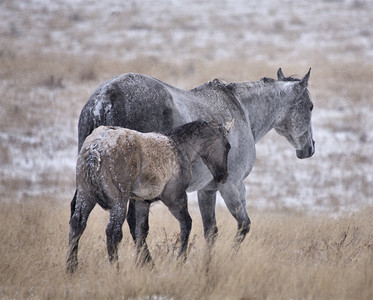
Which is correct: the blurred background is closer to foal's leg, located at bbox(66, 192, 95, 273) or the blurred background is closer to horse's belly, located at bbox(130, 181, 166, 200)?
foal's leg, located at bbox(66, 192, 95, 273)

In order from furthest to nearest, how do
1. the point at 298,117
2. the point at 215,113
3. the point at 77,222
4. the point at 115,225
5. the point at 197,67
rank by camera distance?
1. the point at 197,67
2. the point at 298,117
3. the point at 215,113
4. the point at 77,222
5. the point at 115,225

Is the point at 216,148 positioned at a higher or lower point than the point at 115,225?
higher

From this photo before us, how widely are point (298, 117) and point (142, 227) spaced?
308cm

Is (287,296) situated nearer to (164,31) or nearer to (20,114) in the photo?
(20,114)

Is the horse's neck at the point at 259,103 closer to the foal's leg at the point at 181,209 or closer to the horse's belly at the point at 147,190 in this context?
the foal's leg at the point at 181,209

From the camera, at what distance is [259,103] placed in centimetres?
704

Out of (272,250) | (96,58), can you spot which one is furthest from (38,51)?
(272,250)

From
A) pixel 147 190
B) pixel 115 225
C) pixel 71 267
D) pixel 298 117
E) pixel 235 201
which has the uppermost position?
pixel 298 117

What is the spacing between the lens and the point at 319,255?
6000 millimetres

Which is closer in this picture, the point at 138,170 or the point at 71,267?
the point at 138,170

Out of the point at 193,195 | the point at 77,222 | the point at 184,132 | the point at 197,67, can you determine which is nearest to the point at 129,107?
the point at 184,132

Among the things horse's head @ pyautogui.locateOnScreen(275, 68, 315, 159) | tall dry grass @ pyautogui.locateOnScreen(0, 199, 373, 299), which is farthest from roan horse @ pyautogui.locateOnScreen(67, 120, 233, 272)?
horse's head @ pyautogui.locateOnScreen(275, 68, 315, 159)

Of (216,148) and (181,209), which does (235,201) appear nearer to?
(216,148)

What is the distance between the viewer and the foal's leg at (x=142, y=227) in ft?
17.0
